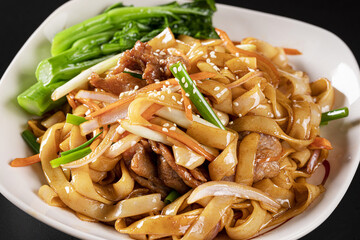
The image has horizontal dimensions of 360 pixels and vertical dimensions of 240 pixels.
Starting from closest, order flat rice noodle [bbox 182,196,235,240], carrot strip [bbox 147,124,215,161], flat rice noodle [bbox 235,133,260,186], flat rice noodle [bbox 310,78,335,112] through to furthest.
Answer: flat rice noodle [bbox 182,196,235,240] → carrot strip [bbox 147,124,215,161] → flat rice noodle [bbox 235,133,260,186] → flat rice noodle [bbox 310,78,335,112]

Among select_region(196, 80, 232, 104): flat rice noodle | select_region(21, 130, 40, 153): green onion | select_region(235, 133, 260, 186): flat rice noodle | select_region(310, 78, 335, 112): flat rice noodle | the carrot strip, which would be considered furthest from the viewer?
select_region(310, 78, 335, 112): flat rice noodle

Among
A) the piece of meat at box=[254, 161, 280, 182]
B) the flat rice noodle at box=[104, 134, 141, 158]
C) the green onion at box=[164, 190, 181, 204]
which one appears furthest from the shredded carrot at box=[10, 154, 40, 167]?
the piece of meat at box=[254, 161, 280, 182]

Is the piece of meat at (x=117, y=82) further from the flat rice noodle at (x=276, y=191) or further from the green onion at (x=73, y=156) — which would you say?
the flat rice noodle at (x=276, y=191)

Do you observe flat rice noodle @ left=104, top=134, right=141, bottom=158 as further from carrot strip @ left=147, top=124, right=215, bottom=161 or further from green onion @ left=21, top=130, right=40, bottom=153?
green onion @ left=21, top=130, right=40, bottom=153

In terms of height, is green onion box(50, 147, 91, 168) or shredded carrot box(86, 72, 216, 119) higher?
shredded carrot box(86, 72, 216, 119)

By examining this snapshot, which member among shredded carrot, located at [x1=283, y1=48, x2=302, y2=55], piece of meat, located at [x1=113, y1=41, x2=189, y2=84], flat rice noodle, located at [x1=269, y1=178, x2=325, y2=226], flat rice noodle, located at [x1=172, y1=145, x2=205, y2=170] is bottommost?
flat rice noodle, located at [x1=269, y1=178, x2=325, y2=226]

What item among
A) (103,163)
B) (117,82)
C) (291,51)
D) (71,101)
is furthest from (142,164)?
(291,51)

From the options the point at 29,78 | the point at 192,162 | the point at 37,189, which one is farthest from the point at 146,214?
the point at 29,78
